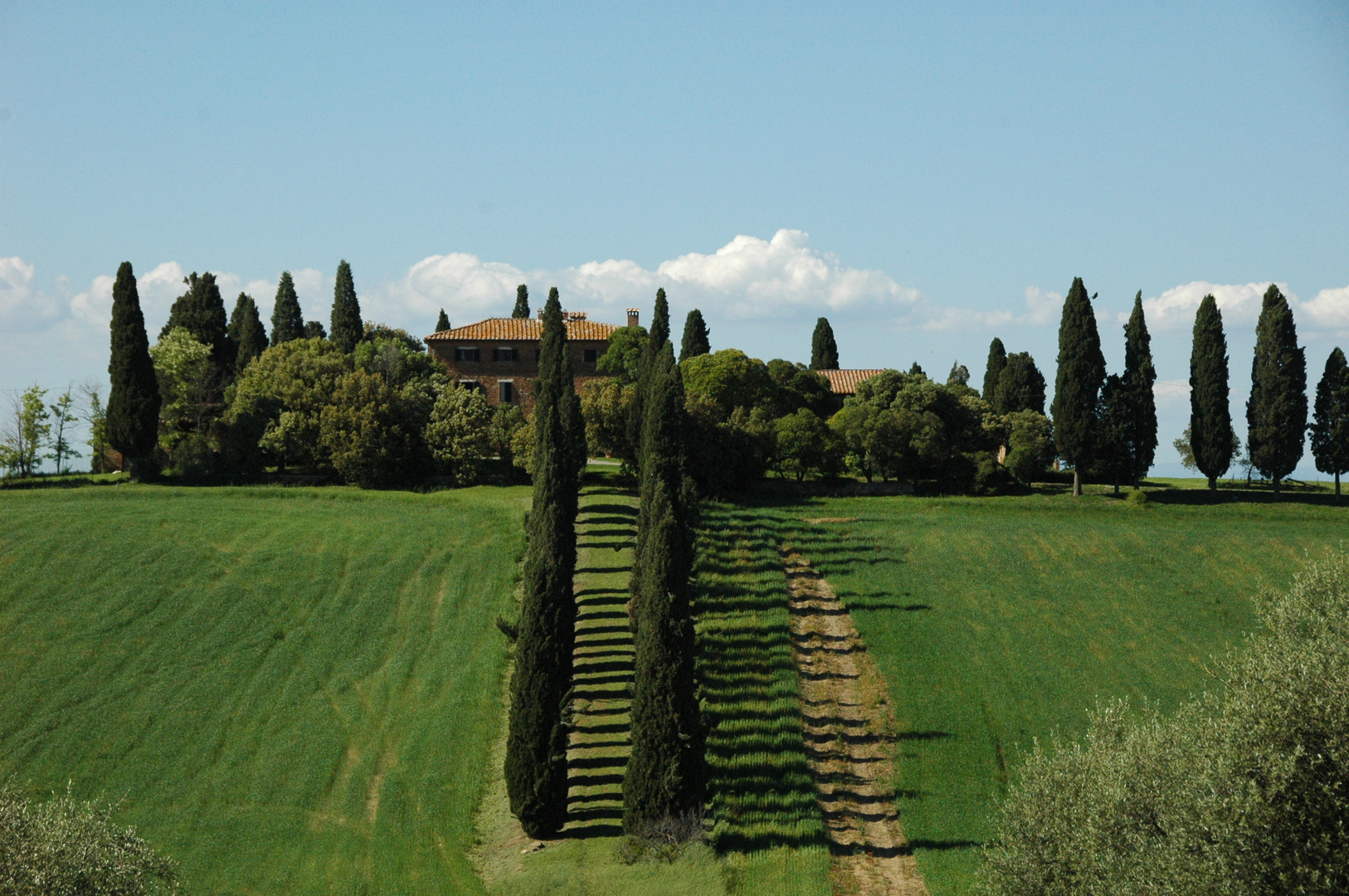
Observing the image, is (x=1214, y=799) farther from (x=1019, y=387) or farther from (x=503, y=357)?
(x=1019, y=387)

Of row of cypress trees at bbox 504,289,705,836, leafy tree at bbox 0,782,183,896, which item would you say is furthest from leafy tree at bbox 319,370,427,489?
leafy tree at bbox 0,782,183,896

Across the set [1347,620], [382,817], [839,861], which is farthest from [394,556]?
[1347,620]

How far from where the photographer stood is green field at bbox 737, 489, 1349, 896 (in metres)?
29.7

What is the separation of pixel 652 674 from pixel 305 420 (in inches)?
1499

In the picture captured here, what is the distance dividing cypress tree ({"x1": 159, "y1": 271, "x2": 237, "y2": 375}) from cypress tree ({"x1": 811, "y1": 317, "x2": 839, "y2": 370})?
48010 mm

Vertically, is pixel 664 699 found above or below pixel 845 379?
below

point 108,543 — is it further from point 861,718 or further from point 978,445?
point 978,445

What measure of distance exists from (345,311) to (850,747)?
69.5 metres

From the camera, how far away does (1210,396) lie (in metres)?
65.1

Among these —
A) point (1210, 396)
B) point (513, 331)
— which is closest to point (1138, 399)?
point (1210, 396)

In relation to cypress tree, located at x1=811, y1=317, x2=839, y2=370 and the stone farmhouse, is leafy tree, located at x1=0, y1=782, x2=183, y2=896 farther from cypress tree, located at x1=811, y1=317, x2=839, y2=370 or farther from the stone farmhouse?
cypress tree, located at x1=811, y1=317, x2=839, y2=370

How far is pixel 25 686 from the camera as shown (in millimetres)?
32031

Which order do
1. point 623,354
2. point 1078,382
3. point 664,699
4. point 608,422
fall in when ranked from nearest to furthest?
point 664,699 → point 608,422 → point 1078,382 → point 623,354

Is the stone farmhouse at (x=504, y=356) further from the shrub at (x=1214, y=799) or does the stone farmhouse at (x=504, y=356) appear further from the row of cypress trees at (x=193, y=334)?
the shrub at (x=1214, y=799)
